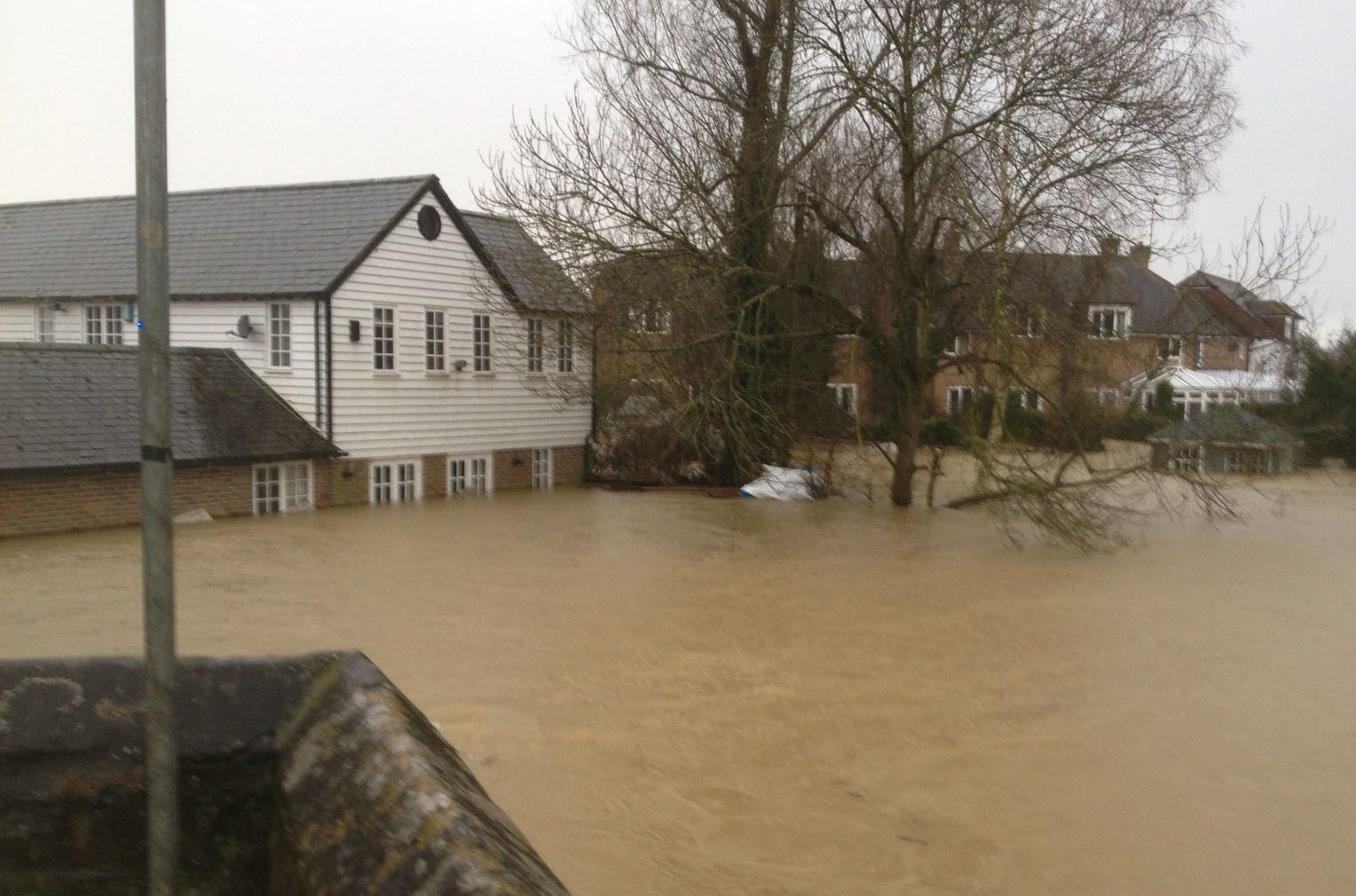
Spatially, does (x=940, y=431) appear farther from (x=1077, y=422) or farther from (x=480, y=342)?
(x=480, y=342)

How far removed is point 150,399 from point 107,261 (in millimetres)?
25952

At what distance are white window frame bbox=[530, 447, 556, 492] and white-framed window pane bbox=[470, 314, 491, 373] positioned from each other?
2749 millimetres

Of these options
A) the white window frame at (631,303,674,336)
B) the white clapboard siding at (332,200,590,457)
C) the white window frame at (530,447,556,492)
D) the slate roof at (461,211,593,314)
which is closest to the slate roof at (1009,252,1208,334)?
the white window frame at (631,303,674,336)

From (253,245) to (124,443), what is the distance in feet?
19.7

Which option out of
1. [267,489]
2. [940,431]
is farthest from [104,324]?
[940,431]

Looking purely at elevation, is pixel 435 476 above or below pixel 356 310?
below

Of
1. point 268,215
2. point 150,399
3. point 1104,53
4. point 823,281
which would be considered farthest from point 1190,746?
point 268,215

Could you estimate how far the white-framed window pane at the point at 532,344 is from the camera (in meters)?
27.8

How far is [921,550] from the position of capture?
2061cm

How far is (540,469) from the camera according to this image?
97.1 ft

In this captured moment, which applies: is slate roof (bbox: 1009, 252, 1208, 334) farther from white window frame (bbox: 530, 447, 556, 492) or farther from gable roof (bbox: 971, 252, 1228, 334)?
white window frame (bbox: 530, 447, 556, 492)

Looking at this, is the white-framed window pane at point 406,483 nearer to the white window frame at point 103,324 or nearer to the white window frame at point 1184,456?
the white window frame at point 103,324

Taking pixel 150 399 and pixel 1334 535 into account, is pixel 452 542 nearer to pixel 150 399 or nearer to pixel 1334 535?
pixel 1334 535

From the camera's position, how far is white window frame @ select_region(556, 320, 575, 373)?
25.7 metres
